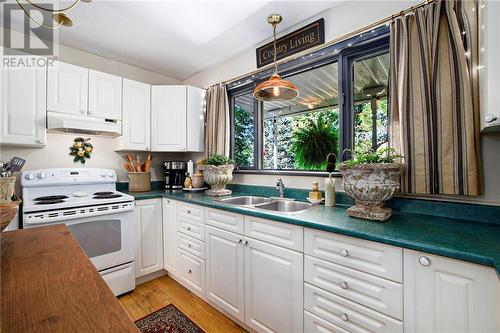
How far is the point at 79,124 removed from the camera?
7.22 feet

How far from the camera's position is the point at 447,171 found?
4.35 ft

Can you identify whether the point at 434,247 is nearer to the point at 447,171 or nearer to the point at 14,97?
the point at 447,171

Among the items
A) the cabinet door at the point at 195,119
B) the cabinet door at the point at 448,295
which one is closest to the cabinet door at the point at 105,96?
the cabinet door at the point at 195,119

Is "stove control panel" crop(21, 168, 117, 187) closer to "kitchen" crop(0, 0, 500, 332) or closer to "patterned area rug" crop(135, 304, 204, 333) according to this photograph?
"kitchen" crop(0, 0, 500, 332)

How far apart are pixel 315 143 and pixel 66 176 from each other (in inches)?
96.9

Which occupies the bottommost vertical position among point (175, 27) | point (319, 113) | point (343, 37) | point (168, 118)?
point (319, 113)

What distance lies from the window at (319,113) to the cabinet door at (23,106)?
185 centimetres

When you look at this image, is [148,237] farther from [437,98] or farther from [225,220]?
[437,98]

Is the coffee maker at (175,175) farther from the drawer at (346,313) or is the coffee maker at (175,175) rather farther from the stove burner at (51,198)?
the drawer at (346,313)

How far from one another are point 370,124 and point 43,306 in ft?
6.63

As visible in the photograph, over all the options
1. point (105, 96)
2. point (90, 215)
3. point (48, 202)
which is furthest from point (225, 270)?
point (105, 96)

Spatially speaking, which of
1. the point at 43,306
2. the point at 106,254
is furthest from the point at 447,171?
the point at 106,254

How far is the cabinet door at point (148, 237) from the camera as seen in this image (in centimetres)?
236

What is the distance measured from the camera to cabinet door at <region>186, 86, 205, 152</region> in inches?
114
